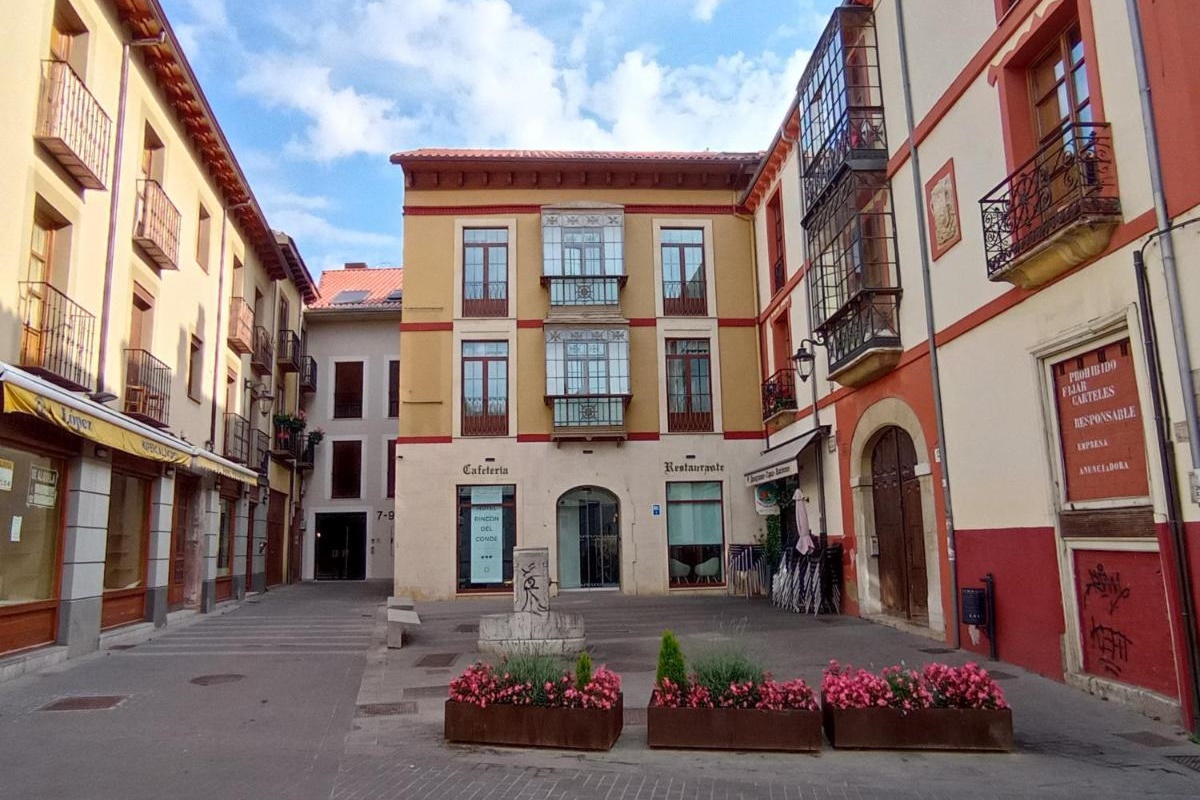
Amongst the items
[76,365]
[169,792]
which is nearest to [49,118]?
[76,365]

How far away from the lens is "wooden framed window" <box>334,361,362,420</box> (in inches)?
1141

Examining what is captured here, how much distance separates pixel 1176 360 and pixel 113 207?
13678mm

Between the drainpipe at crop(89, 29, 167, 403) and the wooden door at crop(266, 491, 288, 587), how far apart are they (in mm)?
11371

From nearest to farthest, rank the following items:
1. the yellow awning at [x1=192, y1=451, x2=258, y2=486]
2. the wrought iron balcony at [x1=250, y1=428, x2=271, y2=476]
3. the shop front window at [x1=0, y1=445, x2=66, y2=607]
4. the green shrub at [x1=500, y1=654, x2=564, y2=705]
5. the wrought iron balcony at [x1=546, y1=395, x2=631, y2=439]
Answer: the green shrub at [x1=500, y1=654, x2=564, y2=705] < the shop front window at [x1=0, y1=445, x2=66, y2=607] < the yellow awning at [x1=192, y1=451, x2=258, y2=486] < the wrought iron balcony at [x1=546, y1=395, x2=631, y2=439] < the wrought iron balcony at [x1=250, y1=428, x2=271, y2=476]

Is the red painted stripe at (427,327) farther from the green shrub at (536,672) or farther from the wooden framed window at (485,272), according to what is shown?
the green shrub at (536,672)

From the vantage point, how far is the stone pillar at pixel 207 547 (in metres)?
17.3

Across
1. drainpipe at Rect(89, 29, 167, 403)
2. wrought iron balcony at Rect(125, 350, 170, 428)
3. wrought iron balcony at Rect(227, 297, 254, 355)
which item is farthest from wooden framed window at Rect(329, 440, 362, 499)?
drainpipe at Rect(89, 29, 167, 403)

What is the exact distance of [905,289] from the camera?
12.5 metres

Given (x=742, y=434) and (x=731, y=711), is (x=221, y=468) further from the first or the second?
(x=731, y=711)

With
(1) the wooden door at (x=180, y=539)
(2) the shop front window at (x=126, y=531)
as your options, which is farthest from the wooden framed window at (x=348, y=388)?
(2) the shop front window at (x=126, y=531)

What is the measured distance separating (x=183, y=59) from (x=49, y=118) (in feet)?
15.8

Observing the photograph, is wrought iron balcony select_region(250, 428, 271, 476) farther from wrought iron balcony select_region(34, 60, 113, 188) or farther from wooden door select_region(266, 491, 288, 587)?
wrought iron balcony select_region(34, 60, 113, 188)

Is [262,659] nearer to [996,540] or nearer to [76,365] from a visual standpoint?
[76,365]

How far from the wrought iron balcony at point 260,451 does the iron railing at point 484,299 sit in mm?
6335
